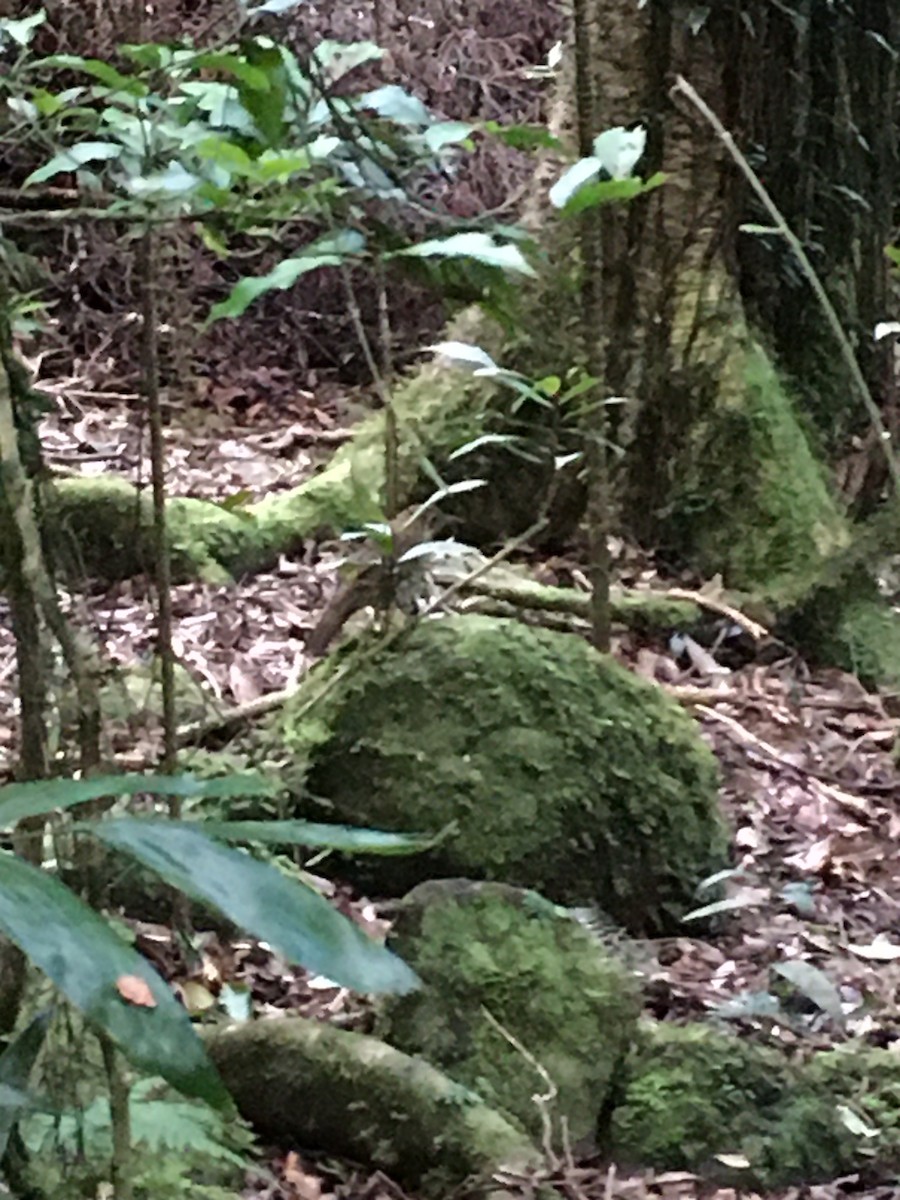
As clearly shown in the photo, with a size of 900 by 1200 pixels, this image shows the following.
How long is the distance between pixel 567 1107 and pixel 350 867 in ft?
2.45

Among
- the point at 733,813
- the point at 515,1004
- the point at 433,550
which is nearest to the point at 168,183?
the point at 433,550

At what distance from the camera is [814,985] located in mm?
2611

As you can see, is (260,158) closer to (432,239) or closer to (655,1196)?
(432,239)

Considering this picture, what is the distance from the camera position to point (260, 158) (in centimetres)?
168

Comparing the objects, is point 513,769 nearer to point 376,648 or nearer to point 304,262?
point 376,648

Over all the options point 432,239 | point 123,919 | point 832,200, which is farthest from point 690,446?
point 432,239

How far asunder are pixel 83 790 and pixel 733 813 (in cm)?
269

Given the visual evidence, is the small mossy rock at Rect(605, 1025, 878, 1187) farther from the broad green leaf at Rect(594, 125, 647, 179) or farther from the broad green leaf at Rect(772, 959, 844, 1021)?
the broad green leaf at Rect(594, 125, 647, 179)

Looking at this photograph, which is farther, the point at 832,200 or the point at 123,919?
the point at 832,200

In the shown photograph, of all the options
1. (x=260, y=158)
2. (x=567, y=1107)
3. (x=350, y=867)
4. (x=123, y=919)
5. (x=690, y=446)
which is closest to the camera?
(x=260, y=158)

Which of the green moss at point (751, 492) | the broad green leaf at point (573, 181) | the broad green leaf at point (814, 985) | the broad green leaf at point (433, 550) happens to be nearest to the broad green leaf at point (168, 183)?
the broad green leaf at point (573, 181)

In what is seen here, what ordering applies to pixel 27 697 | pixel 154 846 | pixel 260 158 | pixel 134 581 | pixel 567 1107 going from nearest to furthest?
pixel 154 846 < pixel 27 697 < pixel 260 158 < pixel 567 1107 < pixel 134 581

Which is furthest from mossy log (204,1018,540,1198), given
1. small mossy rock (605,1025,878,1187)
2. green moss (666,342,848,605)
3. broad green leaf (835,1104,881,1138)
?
green moss (666,342,848,605)

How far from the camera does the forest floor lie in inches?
96.3
